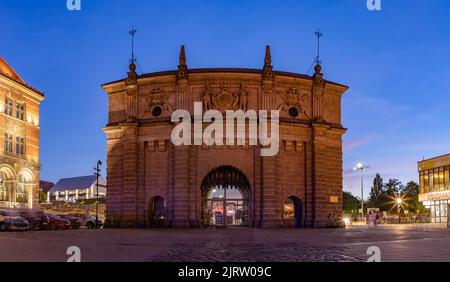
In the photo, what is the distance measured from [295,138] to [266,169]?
3.64 m

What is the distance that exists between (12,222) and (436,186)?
56.5 metres

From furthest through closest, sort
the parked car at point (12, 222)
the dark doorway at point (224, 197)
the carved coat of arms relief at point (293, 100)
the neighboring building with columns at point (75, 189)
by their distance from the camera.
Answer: the neighboring building with columns at point (75, 189)
the dark doorway at point (224, 197)
the carved coat of arms relief at point (293, 100)
the parked car at point (12, 222)

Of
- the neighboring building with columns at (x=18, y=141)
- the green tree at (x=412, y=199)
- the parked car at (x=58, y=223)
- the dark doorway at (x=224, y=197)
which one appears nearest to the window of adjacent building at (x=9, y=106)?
the neighboring building with columns at (x=18, y=141)

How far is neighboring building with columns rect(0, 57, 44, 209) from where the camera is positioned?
53844 millimetres

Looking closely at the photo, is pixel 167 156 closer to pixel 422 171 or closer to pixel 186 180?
pixel 186 180

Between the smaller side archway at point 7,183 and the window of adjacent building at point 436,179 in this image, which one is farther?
the window of adjacent building at point 436,179

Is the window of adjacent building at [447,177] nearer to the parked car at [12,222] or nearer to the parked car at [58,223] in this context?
the parked car at [58,223]

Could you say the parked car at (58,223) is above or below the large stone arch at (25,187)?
below

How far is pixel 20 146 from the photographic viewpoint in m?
57.0

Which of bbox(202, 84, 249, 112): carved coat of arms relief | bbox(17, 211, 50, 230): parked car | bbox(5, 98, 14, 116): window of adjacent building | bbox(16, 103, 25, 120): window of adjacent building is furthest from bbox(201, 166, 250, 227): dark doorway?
bbox(16, 103, 25, 120): window of adjacent building

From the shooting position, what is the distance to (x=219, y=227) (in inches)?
1591

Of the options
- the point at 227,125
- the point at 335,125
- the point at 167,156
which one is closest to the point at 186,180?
the point at 167,156

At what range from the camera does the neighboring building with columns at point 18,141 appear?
5384 cm

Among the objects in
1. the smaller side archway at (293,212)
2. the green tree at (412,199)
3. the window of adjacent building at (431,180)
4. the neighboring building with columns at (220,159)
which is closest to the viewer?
the neighboring building with columns at (220,159)
